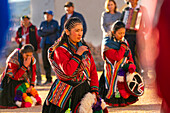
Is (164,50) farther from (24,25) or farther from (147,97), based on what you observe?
(24,25)

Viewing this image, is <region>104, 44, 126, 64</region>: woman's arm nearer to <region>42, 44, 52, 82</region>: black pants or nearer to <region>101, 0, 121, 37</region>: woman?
<region>101, 0, 121, 37</region>: woman

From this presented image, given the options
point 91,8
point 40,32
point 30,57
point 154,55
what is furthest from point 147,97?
point 91,8

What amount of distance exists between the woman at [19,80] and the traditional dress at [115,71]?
1278 millimetres

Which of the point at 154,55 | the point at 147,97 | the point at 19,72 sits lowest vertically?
the point at 147,97

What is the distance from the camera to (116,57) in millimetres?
5883

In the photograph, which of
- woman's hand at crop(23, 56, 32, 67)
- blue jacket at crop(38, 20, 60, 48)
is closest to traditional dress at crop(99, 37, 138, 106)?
woman's hand at crop(23, 56, 32, 67)

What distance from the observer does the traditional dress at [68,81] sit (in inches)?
149

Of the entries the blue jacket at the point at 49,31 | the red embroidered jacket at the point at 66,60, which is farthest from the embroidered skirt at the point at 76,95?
the blue jacket at the point at 49,31

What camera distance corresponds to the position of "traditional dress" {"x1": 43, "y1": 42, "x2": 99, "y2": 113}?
378 cm

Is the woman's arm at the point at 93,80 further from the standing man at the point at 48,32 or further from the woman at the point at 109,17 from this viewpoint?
the standing man at the point at 48,32

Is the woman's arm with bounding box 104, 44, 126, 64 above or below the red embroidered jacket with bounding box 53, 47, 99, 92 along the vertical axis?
below

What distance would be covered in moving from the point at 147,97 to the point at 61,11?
7.62 meters

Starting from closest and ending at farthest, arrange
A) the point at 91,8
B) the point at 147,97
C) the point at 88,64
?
the point at 88,64
the point at 147,97
the point at 91,8

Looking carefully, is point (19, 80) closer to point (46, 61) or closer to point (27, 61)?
point (27, 61)
